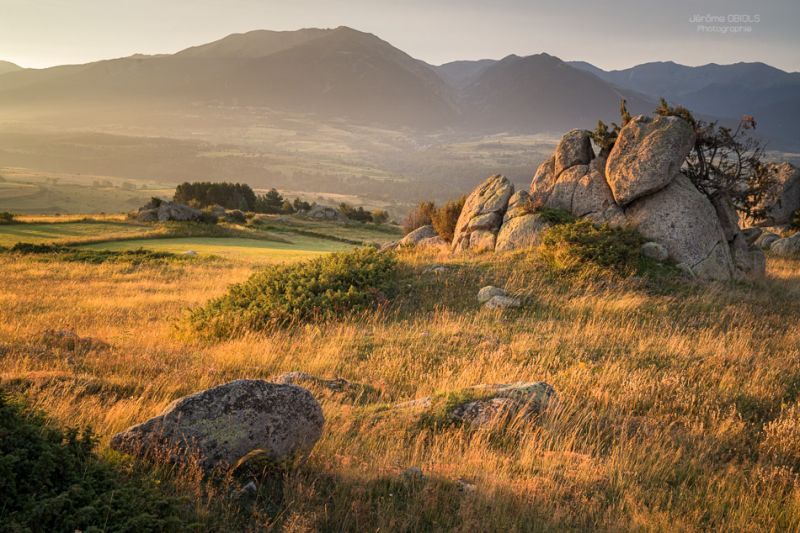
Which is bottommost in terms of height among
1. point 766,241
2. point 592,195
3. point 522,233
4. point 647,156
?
point 766,241

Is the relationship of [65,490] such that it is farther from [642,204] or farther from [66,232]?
[66,232]

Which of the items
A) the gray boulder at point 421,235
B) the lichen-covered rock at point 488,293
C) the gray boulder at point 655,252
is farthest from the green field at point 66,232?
the gray boulder at point 655,252

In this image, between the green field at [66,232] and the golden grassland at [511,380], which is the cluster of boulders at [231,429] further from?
the green field at [66,232]

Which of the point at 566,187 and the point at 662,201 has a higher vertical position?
the point at 566,187

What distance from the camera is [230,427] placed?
5.39 metres

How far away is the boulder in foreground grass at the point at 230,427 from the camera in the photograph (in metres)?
5.20

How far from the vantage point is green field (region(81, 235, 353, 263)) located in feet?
118

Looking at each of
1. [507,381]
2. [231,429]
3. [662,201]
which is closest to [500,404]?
[507,381]

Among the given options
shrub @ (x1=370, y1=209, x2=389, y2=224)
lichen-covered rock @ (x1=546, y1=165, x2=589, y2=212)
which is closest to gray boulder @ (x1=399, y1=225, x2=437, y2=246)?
lichen-covered rock @ (x1=546, y1=165, x2=589, y2=212)

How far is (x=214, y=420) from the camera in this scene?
544 centimetres

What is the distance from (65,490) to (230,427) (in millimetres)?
1554

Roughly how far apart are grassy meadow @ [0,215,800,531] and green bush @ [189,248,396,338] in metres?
0.75

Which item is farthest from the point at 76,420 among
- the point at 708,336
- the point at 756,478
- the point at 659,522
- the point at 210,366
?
the point at 708,336

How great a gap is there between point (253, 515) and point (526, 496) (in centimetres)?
267
